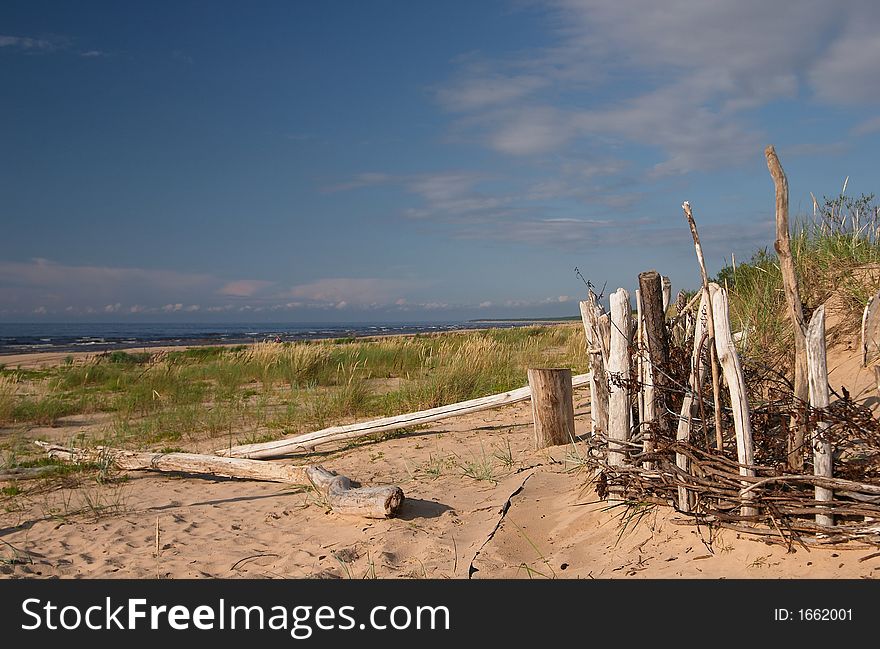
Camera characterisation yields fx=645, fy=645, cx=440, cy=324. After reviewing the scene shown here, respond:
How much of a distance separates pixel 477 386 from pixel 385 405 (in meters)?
1.50

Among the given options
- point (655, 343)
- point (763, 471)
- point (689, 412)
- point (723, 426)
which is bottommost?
point (763, 471)

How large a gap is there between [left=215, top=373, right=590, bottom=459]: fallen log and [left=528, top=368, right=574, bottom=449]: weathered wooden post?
1.42 feet

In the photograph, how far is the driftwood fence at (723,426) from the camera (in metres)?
3.10

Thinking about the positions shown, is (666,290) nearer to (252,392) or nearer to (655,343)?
(655,343)

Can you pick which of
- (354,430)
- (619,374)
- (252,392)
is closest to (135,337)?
(252,392)

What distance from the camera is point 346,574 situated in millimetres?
3969

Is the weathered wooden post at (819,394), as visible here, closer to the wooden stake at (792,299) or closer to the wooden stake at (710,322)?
the wooden stake at (792,299)

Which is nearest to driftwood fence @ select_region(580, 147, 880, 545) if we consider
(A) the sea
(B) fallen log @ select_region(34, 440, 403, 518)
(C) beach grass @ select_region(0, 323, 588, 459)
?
(B) fallen log @ select_region(34, 440, 403, 518)

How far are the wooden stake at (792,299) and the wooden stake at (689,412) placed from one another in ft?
1.56

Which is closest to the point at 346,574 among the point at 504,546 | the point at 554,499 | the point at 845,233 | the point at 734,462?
the point at 504,546

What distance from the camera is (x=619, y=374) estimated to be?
4.28 meters

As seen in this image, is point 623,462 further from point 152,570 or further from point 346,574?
point 152,570

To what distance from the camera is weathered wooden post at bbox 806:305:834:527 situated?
10.1 ft

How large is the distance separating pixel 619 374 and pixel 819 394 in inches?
51.9
